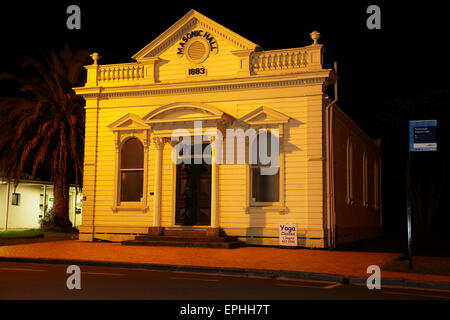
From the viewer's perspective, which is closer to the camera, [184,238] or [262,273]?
[262,273]

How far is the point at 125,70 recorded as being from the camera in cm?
2170

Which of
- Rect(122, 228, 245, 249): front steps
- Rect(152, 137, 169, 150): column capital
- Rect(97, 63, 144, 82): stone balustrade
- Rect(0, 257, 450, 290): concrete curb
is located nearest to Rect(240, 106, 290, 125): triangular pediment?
Rect(152, 137, 169, 150): column capital

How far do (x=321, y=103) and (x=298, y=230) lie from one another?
4.53 m

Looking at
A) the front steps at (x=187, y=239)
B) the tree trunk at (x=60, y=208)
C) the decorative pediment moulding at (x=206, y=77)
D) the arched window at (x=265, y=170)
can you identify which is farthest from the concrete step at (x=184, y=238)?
the tree trunk at (x=60, y=208)

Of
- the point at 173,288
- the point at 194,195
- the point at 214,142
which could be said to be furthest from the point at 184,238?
the point at 173,288

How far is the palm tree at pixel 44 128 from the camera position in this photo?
2542cm

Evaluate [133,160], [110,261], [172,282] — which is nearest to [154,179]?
[133,160]

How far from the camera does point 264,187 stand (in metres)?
19.4

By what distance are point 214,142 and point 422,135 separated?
8.58 m

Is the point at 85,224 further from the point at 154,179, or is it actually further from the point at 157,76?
the point at 157,76

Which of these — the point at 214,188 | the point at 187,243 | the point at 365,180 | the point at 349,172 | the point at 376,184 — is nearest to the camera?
the point at 187,243

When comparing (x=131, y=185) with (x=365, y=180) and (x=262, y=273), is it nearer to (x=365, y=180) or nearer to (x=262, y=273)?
(x=262, y=273)

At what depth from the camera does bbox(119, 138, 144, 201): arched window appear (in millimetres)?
20953

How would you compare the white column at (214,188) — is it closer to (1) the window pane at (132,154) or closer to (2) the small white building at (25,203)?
(1) the window pane at (132,154)
